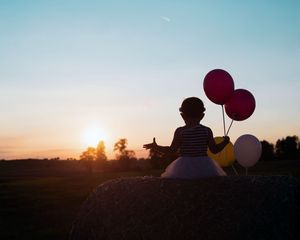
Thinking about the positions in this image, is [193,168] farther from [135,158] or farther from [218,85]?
[135,158]

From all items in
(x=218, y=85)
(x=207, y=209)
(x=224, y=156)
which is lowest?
(x=207, y=209)

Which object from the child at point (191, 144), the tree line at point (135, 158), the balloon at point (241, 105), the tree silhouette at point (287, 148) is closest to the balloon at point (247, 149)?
the balloon at point (241, 105)

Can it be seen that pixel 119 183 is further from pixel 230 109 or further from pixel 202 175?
pixel 230 109

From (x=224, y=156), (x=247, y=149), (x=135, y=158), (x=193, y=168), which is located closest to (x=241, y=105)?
(x=247, y=149)

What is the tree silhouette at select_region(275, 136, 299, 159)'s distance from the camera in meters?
40.9

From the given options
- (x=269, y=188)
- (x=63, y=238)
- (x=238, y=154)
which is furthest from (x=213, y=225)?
(x=63, y=238)

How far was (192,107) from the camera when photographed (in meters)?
5.64

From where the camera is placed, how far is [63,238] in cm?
812

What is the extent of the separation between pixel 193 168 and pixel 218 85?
1.83 metres

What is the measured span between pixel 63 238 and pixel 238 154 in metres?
3.15

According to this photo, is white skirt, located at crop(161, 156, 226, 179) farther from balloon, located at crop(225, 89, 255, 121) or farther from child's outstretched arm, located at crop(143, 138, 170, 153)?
balloon, located at crop(225, 89, 255, 121)

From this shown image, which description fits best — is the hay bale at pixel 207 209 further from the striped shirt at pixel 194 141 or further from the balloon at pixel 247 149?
the balloon at pixel 247 149

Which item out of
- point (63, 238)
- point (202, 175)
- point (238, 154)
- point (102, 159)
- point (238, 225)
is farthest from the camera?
point (102, 159)

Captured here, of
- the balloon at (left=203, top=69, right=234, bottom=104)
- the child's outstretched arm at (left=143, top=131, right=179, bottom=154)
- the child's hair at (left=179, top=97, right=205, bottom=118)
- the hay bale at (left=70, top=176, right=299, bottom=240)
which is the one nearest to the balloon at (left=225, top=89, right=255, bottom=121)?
the balloon at (left=203, top=69, right=234, bottom=104)
